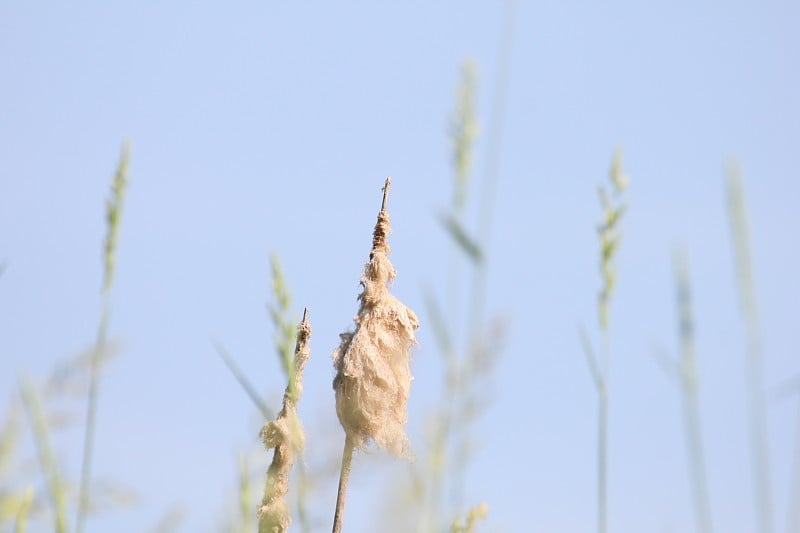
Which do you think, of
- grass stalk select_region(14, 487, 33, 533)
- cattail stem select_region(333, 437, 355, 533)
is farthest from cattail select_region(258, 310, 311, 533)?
grass stalk select_region(14, 487, 33, 533)

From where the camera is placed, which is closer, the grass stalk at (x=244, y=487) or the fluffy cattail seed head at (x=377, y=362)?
the grass stalk at (x=244, y=487)

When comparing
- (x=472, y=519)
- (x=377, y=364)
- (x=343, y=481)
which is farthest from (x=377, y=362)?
(x=472, y=519)

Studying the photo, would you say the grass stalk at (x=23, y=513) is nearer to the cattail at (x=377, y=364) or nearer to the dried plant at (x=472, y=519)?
the dried plant at (x=472, y=519)

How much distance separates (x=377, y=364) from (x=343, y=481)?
1.68ft

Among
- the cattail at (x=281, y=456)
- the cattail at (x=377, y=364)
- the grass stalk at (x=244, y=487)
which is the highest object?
the cattail at (x=377, y=364)

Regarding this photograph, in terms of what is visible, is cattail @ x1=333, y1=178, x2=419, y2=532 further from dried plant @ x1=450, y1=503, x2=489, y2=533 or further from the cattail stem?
dried plant @ x1=450, y1=503, x2=489, y2=533

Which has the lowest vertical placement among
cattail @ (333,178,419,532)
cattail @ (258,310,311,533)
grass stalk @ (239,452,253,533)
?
grass stalk @ (239,452,253,533)

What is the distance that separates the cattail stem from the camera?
17.1 ft

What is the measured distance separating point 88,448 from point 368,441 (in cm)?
305

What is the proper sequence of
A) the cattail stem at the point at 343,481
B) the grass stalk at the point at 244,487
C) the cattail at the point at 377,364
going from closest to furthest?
the grass stalk at the point at 244,487 → the cattail stem at the point at 343,481 → the cattail at the point at 377,364

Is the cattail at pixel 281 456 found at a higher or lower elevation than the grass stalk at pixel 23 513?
higher

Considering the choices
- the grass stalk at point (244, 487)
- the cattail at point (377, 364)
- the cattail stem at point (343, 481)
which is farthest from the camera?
the cattail at point (377, 364)

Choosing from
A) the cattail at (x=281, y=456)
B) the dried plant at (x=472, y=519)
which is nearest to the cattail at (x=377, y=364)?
the cattail at (x=281, y=456)

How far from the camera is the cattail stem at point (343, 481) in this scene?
5211 millimetres
